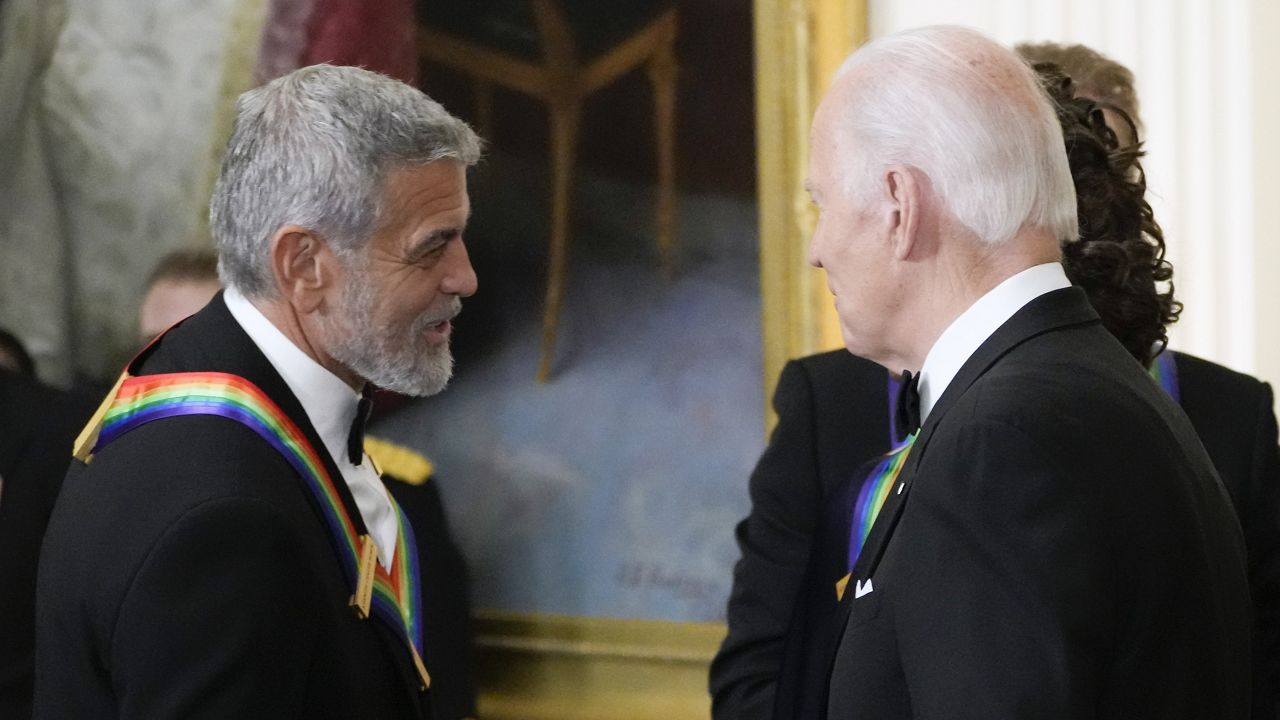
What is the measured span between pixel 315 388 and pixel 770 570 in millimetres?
731

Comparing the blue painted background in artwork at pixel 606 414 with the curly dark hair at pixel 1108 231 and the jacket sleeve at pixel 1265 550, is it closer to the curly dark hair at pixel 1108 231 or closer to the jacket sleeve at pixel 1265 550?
the jacket sleeve at pixel 1265 550

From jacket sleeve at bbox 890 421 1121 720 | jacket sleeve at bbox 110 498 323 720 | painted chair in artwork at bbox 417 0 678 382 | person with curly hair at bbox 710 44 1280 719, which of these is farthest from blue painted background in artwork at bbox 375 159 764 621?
jacket sleeve at bbox 890 421 1121 720

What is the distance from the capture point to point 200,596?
149 centimetres

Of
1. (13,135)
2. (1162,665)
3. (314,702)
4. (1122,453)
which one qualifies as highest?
(13,135)

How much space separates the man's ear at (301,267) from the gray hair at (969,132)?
73 cm

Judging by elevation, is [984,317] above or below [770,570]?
above

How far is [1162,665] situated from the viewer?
1292 millimetres

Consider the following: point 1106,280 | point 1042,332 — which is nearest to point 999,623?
point 1042,332

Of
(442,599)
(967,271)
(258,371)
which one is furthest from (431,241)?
(442,599)

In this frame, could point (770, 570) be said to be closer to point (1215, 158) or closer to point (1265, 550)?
point (1265, 550)

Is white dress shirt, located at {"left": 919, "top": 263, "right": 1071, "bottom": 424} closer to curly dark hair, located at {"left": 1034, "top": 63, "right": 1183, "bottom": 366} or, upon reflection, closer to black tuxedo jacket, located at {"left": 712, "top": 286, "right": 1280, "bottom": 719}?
curly dark hair, located at {"left": 1034, "top": 63, "right": 1183, "bottom": 366}

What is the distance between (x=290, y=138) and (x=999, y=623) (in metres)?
1.10

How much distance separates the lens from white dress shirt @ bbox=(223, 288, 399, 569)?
1.88m

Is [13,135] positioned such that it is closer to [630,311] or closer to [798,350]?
[630,311]
